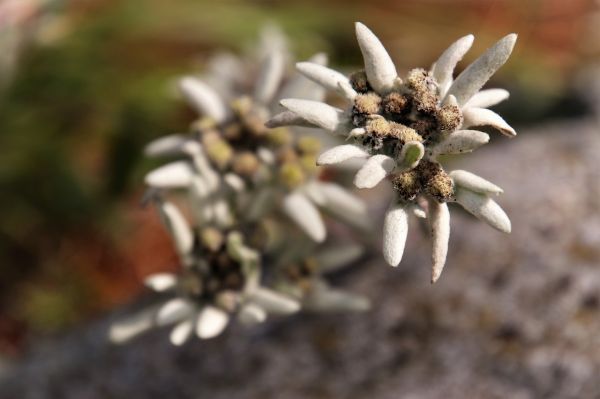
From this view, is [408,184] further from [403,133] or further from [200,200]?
[200,200]

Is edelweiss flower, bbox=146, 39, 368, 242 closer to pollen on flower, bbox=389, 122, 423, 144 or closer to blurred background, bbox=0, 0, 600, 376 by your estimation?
pollen on flower, bbox=389, 122, 423, 144

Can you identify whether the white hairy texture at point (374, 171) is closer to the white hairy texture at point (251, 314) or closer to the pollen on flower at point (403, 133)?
the pollen on flower at point (403, 133)

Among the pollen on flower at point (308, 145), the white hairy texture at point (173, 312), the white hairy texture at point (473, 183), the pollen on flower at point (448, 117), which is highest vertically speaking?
the pollen on flower at point (448, 117)

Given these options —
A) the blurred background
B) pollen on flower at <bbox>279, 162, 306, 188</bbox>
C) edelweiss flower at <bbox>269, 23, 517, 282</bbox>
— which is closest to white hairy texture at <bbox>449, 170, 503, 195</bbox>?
edelweiss flower at <bbox>269, 23, 517, 282</bbox>

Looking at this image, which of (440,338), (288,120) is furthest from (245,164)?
(440,338)

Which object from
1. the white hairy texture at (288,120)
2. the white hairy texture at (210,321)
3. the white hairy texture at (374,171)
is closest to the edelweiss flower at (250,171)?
the white hairy texture at (210,321)
